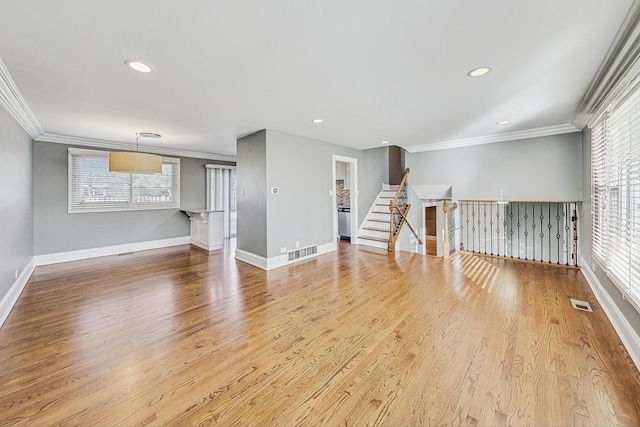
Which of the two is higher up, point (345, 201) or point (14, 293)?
point (345, 201)

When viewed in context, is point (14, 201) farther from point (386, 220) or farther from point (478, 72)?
point (386, 220)

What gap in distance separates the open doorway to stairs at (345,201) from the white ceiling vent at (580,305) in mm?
3989

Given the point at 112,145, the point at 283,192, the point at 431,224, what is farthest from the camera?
the point at 431,224

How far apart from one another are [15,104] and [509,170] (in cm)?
754

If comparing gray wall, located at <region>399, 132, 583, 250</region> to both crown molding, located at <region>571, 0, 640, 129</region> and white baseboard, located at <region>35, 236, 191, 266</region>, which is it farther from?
white baseboard, located at <region>35, 236, 191, 266</region>

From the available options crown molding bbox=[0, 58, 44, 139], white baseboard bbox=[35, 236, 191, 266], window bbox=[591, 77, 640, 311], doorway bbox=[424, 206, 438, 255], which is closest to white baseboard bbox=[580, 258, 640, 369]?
window bbox=[591, 77, 640, 311]

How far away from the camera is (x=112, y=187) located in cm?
581

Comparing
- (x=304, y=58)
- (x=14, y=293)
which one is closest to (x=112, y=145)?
(x=14, y=293)

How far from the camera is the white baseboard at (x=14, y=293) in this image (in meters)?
2.78

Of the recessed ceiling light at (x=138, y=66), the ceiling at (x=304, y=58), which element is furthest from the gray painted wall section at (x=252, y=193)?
the recessed ceiling light at (x=138, y=66)

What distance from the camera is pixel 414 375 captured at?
188 centimetres

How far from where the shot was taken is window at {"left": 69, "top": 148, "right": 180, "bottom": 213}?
5.34 metres

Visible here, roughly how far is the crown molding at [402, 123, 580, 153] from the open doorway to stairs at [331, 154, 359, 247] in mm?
A: 1489

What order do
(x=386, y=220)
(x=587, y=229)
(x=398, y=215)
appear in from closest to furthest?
1. (x=587, y=229)
2. (x=398, y=215)
3. (x=386, y=220)
